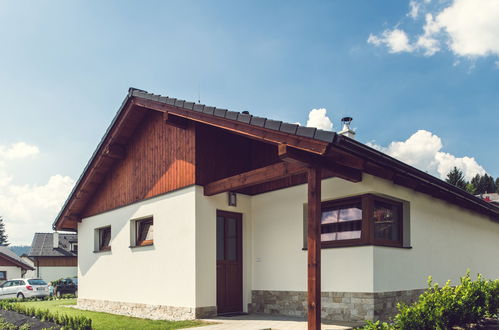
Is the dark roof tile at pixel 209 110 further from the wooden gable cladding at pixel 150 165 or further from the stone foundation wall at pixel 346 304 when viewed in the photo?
the stone foundation wall at pixel 346 304

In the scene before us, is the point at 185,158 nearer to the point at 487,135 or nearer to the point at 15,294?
the point at 487,135

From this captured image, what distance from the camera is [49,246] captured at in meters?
37.2

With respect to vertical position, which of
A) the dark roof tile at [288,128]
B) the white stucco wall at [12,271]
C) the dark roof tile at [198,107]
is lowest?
the white stucco wall at [12,271]

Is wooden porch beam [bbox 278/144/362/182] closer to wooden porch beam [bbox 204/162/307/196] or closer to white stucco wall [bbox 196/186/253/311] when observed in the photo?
→ wooden porch beam [bbox 204/162/307/196]

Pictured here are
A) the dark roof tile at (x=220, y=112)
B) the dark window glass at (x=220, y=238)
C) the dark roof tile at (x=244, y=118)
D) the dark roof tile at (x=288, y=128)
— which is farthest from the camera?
the dark window glass at (x=220, y=238)

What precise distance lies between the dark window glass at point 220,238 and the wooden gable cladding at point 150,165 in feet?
3.88

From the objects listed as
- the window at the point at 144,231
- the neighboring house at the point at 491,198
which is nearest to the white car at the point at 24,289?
the window at the point at 144,231

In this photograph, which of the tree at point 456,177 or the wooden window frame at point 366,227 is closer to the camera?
the wooden window frame at point 366,227

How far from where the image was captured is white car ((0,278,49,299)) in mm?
22156

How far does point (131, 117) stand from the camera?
12000 mm

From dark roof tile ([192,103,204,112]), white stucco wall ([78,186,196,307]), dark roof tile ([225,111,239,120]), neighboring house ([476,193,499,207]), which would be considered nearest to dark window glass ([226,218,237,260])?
white stucco wall ([78,186,196,307])

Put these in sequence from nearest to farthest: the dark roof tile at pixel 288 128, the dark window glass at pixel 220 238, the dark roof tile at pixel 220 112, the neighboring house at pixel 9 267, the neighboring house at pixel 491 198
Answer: the dark roof tile at pixel 288 128 → the dark roof tile at pixel 220 112 → the dark window glass at pixel 220 238 → the neighboring house at pixel 491 198 → the neighboring house at pixel 9 267

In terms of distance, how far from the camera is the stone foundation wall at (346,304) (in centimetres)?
783

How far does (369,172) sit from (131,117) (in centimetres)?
704
